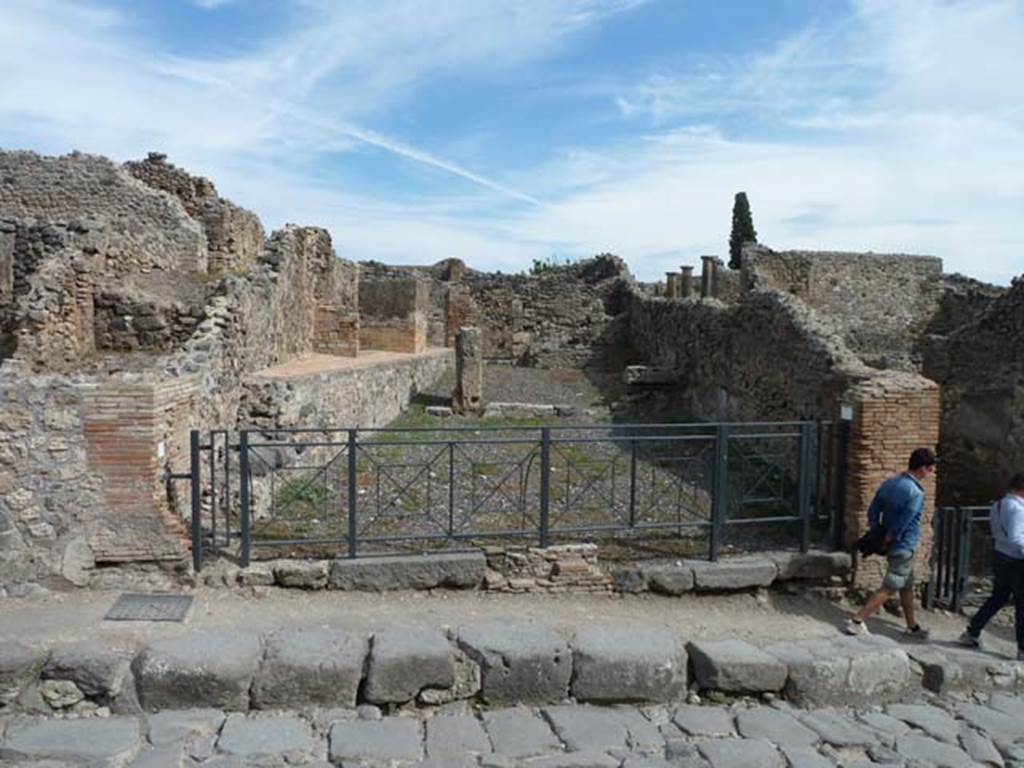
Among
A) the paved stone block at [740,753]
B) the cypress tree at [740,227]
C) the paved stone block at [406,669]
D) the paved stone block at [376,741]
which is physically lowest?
the paved stone block at [740,753]

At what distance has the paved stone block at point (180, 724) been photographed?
15.5 ft

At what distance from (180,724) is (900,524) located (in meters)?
5.36

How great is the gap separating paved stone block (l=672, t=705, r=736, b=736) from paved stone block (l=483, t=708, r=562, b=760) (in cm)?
87

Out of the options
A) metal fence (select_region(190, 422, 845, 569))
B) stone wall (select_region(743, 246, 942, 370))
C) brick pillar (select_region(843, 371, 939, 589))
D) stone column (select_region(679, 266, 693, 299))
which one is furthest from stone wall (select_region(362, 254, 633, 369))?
brick pillar (select_region(843, 371, 939, 589))

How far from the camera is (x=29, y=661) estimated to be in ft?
16.2

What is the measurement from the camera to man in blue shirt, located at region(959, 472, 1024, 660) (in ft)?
21.1

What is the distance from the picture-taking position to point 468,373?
16.2m

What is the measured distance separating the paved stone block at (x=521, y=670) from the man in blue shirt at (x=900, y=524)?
8.82 feet

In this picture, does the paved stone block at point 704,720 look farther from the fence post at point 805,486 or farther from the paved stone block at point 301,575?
the paved stone block at point 301,575

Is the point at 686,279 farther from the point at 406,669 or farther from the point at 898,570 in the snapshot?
the point at 406,669

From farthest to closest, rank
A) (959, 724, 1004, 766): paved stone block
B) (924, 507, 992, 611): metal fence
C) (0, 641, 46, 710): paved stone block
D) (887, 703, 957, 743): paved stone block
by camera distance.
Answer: (924, 507, 992, 611): metal fence, (887, 703, 957, 743): paved stone block, (959, 724, 1004, 766): paved stone block, (0, 641, 46, 710): paved stone block

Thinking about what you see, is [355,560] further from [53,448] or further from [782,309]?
[782,309]

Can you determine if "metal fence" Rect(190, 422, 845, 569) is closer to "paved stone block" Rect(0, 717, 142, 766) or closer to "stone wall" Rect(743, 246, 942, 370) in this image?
"paved stone block" Rect(0, 717, 142, 766)

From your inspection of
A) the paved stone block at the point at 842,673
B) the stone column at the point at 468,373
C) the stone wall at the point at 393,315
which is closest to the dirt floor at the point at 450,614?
the paved stone block at the point at 842,673
